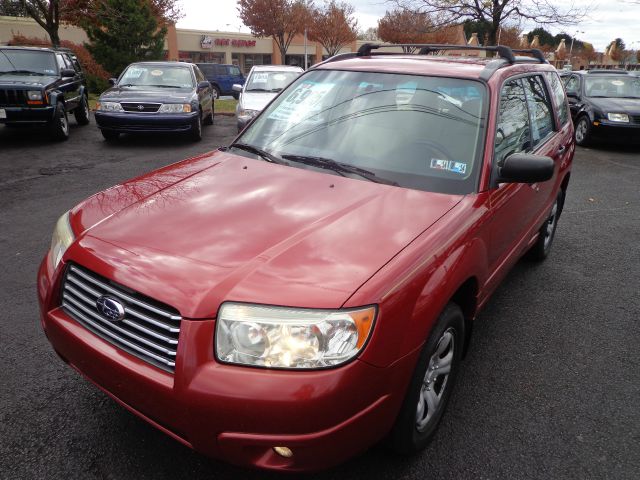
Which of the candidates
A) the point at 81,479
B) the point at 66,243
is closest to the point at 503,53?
the point at 66,243

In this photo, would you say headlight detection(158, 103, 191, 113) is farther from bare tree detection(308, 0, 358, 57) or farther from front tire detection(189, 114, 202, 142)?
bare tree detection(308, 0, 358, 57)

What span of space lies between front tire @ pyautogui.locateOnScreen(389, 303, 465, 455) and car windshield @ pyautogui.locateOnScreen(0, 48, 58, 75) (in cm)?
1052

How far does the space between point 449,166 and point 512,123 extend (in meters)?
0.79

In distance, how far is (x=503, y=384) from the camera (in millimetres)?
2938

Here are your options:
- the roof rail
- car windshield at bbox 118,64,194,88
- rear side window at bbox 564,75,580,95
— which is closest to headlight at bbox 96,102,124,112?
car windshield at bbox 118,64,194,88

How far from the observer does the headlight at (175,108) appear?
951 centimetres

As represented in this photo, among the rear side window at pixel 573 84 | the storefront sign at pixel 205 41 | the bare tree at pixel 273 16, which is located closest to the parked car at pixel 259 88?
the rear side window at pixel 573 84

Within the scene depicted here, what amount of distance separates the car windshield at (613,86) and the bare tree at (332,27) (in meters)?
35.6

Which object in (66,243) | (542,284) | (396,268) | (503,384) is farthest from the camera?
(542,284)

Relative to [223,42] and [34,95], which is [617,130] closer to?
[34,95]

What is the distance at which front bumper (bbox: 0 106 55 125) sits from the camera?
8.99 meters

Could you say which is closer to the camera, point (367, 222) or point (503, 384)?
point (367, 222)

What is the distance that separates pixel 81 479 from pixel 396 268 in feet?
5.33

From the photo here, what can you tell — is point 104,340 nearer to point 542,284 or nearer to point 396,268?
point 396,268
